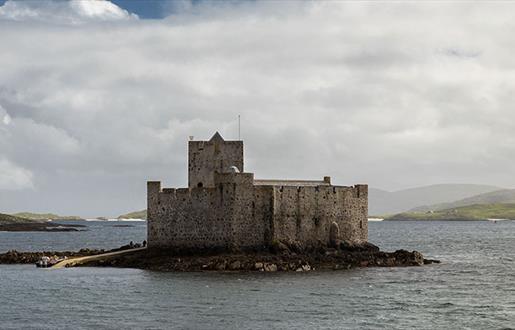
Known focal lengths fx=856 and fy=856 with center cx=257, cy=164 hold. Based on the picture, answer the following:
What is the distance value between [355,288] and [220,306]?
33.4ft

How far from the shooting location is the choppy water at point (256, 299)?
125 feet

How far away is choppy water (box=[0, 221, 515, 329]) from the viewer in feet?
125

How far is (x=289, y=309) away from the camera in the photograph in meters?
40.9

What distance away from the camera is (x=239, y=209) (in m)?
58.7

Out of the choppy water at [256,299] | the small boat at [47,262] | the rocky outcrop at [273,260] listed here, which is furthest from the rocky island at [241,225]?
the choppy water at [256,299]

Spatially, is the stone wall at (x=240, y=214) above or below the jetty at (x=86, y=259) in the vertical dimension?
above

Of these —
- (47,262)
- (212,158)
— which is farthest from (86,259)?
(212,158)

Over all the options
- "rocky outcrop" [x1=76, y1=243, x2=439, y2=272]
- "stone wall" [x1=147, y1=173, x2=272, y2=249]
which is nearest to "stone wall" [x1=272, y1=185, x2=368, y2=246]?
"rocky outcrop" [x1=76, y1=243, x2=439, y2=272]

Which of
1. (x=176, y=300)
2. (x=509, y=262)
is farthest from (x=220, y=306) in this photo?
(x=509, y=262)

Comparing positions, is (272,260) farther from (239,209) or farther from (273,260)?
(239,209)

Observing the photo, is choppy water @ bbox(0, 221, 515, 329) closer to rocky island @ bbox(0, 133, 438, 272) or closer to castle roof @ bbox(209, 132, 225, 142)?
rocky island @ bbox(0, 133, 438, 272)

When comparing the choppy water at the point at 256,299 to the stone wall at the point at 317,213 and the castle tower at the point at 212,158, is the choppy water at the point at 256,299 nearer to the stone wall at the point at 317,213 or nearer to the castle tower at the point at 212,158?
the stone wall at the point at 317,213

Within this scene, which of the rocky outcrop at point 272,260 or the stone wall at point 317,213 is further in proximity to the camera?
the stone wall at point 317,213

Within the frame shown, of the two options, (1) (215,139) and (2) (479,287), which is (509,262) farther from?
(1) (215,139)
